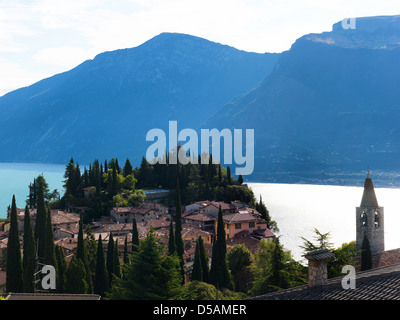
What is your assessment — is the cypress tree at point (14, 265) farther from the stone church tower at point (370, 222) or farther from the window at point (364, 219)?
the window at point (364, 219)

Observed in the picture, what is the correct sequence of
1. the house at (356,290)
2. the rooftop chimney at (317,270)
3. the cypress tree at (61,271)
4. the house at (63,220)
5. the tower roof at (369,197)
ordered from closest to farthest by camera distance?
the house at (356,290)
the rooftop chimney at (317,270)
the cypress tree at (61,271)
the tower roof at (369,197)
the house at (63,220)

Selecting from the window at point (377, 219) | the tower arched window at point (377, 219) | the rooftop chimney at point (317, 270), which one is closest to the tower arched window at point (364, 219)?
the tower arched window at point (377, 219)

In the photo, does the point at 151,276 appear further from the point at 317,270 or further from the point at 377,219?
the point at 377,219

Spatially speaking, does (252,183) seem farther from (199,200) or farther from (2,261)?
(2,261)

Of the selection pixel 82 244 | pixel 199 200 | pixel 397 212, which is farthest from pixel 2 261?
pixel 397 212
